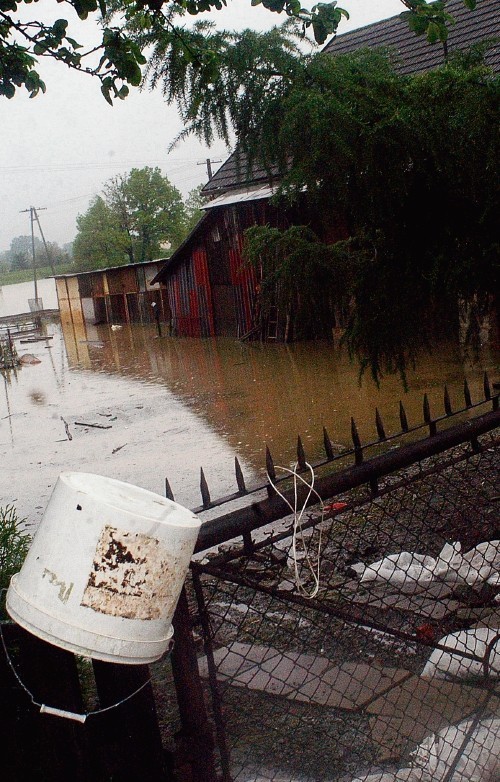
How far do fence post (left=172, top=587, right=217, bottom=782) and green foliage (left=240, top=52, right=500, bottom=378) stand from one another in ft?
12.2

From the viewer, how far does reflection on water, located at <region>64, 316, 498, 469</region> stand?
393 inches

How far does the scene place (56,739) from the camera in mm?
1703

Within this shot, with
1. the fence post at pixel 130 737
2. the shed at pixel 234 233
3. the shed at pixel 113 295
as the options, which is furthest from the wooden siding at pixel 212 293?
the fence post at pixel 130 737

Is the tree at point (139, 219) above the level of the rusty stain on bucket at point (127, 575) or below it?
above

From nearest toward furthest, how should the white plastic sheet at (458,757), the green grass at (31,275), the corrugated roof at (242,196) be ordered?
1. the white plastic sheet at (458,757)
2. the corrugated roof at (242,196)
3. the green grass at (31,275)

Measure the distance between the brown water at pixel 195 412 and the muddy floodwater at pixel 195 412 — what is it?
28 mm

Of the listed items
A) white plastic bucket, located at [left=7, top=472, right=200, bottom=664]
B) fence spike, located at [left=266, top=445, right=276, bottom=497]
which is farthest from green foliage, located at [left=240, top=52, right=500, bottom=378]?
white plastic bucket, located at [left=7, top=472, right=200, bottom=664]

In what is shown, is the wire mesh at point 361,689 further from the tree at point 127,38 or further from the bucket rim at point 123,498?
the tree at point 127,38

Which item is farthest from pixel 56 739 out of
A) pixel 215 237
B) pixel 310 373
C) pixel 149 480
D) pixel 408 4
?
pixel 215 237

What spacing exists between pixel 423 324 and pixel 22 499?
485 cm

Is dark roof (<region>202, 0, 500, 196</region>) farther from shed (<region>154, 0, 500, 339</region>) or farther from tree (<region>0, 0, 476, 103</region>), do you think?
tree (<region>0, 0, 476, 103</region>)

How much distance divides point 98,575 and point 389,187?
4.24 m

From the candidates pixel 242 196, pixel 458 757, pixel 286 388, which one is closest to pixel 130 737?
pixel 458 757

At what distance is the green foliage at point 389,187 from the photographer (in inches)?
192
